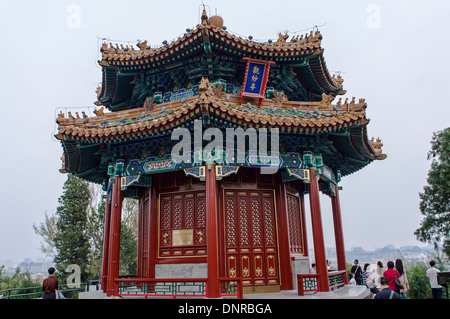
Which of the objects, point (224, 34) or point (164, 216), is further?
point (164, 216)

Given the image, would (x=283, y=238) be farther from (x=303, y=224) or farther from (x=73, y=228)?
(x=73, y=228)

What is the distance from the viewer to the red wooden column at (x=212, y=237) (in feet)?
28.6

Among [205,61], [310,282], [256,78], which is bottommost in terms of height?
[310,282]

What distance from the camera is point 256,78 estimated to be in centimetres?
1139

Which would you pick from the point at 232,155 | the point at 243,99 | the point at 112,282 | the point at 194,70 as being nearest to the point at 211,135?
the point at 232,155

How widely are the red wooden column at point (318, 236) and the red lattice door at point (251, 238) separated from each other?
138 centimetres

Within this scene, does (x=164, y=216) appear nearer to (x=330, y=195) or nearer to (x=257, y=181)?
(x=257, y=181)

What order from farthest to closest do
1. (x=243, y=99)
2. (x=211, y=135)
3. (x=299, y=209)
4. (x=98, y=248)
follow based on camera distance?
(x=98, y=248) < (x=299, y=209) < (x=243, y=99) < (x=211, y=135)

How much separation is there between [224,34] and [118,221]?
620 cm

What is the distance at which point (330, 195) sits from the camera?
13.5 metres

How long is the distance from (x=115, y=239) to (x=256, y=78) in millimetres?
6386

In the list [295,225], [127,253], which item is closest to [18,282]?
[127,253]

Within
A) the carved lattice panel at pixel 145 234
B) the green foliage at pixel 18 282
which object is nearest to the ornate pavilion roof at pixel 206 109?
the carved lattice panel at pixel 145 234

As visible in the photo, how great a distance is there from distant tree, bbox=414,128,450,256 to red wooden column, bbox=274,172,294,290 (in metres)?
14.8
